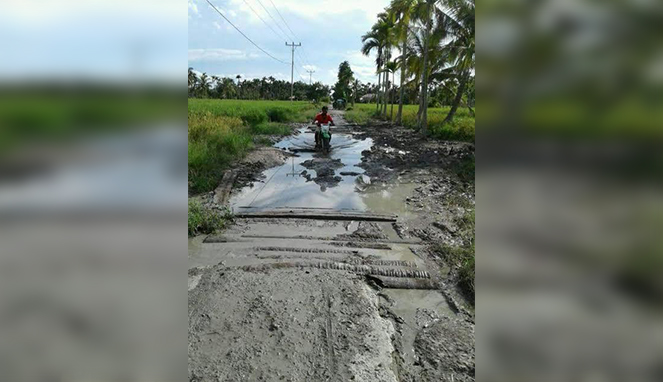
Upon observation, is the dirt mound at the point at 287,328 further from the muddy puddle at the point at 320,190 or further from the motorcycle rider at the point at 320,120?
the motorcycle rider at the point at 320,120

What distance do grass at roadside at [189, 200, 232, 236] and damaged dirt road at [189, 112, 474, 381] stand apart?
191 mm

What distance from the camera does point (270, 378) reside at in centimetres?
277

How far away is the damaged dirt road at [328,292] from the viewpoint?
9.84 feet

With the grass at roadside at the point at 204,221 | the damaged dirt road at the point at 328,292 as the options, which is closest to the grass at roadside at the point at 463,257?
the damaged dirt road at the point at 328,292

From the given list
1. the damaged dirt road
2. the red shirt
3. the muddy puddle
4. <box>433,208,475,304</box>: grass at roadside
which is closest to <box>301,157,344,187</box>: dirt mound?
the muddy puddle

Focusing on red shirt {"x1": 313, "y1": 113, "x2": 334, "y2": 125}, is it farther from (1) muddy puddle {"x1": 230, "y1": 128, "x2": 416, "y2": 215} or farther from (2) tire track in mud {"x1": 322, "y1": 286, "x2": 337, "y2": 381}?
(2) tire track in mud {"x1": 322, "y1": 286, "x2": 337, "y2": 381}

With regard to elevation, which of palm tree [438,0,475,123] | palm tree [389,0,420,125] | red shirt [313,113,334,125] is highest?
palm tree [389,0,420,125]

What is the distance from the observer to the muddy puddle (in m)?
8.05

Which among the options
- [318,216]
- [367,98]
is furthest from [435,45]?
[367,98]

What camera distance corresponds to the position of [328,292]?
13.3 feet

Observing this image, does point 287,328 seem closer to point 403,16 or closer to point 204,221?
point 204,221

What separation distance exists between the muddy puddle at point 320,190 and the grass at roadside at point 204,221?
1.00 meters
